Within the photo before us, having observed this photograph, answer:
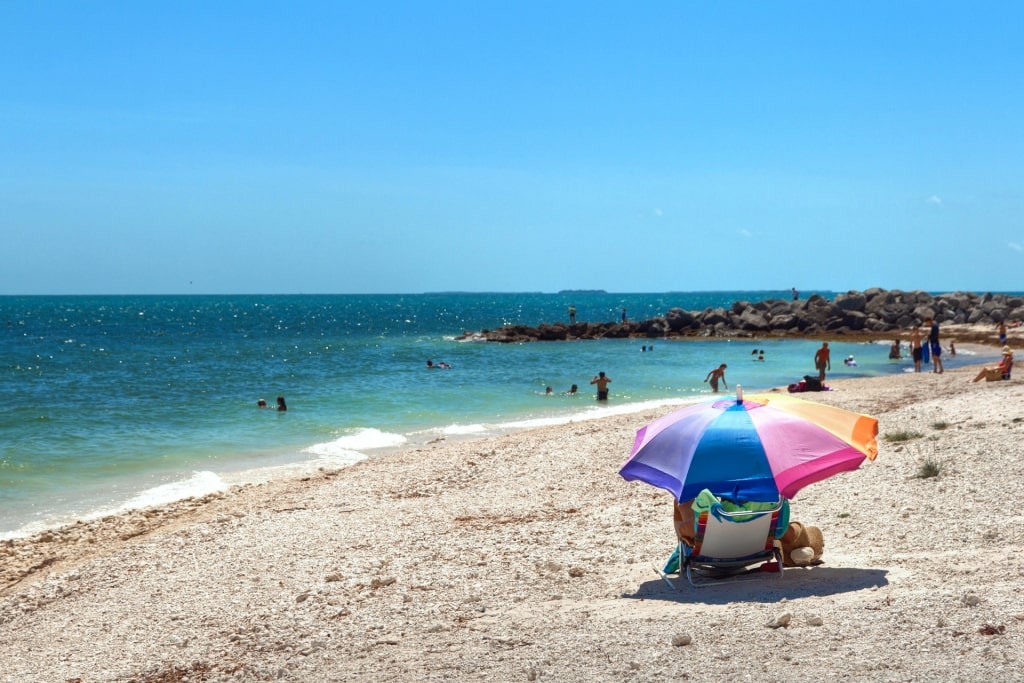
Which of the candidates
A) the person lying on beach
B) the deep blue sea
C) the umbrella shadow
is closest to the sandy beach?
the umbrella shadow

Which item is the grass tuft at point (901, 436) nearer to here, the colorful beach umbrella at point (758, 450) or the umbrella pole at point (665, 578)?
the colorful beach umbrella at point (758, 450)

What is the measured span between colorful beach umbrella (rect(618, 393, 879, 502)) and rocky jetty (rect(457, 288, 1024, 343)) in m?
49.5

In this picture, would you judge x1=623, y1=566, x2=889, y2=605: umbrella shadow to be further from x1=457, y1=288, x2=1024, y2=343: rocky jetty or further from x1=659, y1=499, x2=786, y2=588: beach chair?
Answer: x1=457, y1=288, x2=1024, y2=343: rocky jetty

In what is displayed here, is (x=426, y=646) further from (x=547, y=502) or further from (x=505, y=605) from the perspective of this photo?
(x=547, y=502)

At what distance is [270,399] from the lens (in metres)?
29.1

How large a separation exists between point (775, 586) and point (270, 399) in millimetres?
23572

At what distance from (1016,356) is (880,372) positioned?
5.80 m

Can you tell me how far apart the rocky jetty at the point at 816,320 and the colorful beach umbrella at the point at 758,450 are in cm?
4955

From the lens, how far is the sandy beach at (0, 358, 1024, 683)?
6.44 m

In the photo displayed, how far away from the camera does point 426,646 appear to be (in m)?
7.27

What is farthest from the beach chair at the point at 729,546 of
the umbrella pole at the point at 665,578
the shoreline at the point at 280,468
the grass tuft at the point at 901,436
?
the shoreline at the point at 280,468

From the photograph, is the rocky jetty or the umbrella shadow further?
the rocky jetty

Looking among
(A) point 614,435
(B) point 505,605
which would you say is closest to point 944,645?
(B) point 505,605

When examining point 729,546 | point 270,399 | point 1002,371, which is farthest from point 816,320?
point 729,546
